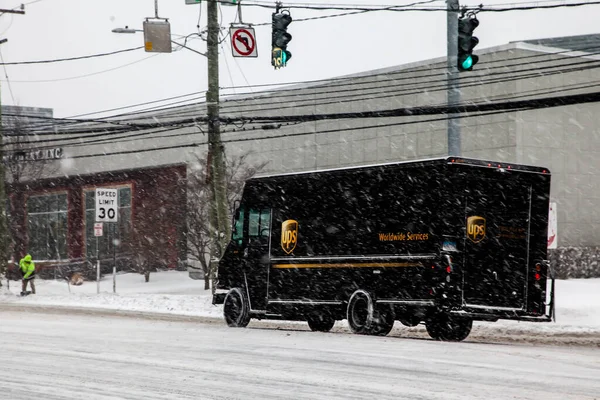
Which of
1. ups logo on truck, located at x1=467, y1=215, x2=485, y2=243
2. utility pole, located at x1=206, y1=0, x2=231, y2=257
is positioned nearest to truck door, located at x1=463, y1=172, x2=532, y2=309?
ups logo on truck, located at x1=467, y1=215, x2=485, y2=243

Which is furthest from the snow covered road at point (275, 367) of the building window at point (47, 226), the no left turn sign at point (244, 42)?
the building window at point (47, 226)

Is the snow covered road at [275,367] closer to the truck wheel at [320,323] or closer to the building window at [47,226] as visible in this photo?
the truck wheel at [320,323]

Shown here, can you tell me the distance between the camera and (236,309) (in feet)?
68.3

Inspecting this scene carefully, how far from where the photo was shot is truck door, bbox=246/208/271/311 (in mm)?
20469

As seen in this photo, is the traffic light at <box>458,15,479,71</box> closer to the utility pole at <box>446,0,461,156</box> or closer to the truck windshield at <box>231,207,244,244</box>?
the utility pole at <box>446,0,461,156</box>

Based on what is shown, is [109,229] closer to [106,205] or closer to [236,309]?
[106,205]

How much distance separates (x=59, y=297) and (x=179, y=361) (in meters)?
→ 23.4

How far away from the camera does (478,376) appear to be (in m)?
11.3

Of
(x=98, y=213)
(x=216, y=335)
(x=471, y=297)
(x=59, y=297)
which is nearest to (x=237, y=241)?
(x=216, y=335)

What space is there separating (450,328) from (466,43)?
19.3 ft

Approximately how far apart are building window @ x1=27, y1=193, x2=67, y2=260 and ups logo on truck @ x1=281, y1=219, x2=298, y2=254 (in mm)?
43388

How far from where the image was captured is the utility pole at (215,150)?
92.3 feet

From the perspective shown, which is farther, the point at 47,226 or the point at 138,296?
the point at 47,226

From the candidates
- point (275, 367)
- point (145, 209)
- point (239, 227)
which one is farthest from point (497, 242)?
point (145, 209)
